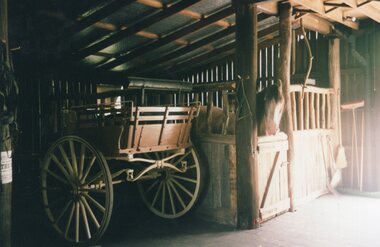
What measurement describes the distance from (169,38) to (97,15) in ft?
5.94

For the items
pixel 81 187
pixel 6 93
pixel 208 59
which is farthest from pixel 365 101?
pixel 6 93

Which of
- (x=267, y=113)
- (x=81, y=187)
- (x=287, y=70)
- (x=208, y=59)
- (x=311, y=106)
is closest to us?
(x=81, y=187)

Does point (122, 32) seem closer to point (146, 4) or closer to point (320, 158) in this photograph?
point (146, 4)

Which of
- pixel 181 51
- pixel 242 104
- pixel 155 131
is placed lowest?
pixel 155 131

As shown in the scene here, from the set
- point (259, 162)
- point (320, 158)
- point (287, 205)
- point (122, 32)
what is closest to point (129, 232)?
point (259, 162)

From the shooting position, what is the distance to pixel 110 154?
498 centimetres

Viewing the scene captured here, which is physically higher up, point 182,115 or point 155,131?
point 182,115

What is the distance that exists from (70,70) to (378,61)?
21.5 feet

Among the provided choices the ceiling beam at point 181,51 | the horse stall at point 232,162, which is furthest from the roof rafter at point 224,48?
the horse stall at point 232,162

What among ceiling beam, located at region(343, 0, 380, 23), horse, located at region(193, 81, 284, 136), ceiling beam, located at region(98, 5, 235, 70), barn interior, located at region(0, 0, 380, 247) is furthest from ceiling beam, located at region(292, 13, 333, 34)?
horse, located at region(193, 81, 284, 136)

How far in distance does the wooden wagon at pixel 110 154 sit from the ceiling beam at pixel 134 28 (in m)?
1.87

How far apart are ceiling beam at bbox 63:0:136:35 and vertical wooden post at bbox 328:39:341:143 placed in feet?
15.1

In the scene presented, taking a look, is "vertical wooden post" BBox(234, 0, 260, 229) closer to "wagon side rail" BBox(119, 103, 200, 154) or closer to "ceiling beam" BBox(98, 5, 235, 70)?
"wagon side rail" BBox(119, 103, 200, 154)

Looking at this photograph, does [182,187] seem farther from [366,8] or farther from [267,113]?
[366,8]
